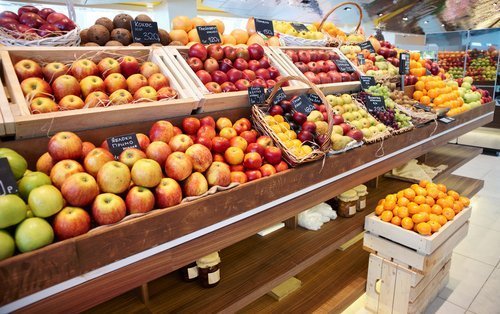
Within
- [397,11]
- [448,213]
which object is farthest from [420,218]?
[397,11]

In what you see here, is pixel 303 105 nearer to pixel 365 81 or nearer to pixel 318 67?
pixel 318 67

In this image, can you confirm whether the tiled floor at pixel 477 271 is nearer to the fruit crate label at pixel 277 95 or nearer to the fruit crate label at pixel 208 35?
the fruit crate label at pixel 277 95

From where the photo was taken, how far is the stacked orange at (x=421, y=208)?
2.11 meters

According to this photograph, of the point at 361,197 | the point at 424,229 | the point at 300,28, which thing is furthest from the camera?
the point at 300,28

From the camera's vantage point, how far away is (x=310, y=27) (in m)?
3.35

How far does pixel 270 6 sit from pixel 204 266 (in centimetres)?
932

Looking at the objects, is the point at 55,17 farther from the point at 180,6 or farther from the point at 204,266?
the point at 180,6

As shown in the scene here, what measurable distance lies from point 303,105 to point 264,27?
0.98 meters

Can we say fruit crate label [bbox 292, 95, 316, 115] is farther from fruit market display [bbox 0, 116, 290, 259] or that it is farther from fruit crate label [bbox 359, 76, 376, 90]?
fruit crate label [bbox 359, 76, 376, 90]

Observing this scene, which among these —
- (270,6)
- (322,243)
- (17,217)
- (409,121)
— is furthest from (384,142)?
(270,6)

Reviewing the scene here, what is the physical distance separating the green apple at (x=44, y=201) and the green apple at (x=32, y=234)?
0.03m

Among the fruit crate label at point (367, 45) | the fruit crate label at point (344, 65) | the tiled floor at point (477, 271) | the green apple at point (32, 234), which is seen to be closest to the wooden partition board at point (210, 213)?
the green apple at point (32, 234)

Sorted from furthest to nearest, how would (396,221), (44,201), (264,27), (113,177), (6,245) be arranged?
1. (264,27)
2. (396,221)
3. (113,177)
4. (44,201)
5. (6,245)

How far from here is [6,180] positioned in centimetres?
98
